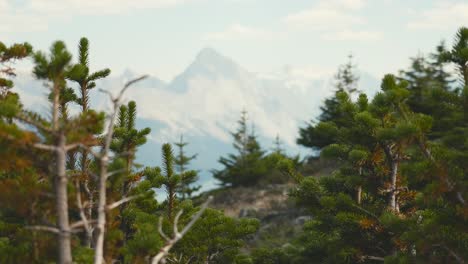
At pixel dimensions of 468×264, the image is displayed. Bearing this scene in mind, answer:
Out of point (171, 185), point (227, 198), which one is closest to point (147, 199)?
point (171, 185)

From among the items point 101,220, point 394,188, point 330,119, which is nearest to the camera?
point 101,220

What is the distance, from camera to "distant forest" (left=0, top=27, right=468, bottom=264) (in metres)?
4.32

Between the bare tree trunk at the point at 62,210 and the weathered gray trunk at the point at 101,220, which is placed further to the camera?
the weathered gray trunk at the point at 101,220

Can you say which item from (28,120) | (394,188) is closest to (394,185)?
(394,188)

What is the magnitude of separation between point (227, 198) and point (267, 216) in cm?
703

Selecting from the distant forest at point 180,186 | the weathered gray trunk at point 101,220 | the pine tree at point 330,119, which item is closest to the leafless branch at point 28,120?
the distant forest at point 180,186

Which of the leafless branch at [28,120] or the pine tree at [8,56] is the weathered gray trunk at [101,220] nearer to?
the leafless branch at [28,120]

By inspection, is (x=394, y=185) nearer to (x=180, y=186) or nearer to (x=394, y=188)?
(x=394, y=188)

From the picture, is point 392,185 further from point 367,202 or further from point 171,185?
point 171,185

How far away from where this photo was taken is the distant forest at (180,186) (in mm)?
4316

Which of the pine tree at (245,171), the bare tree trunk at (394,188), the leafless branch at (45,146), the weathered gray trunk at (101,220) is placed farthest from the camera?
the pine tree at (245,171)

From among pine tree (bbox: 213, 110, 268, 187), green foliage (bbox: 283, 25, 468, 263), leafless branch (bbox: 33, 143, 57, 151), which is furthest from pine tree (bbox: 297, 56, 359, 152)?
leafless branch (bbox: 33, 143, 57, 151)

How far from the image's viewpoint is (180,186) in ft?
31.1

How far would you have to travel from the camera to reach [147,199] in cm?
901
